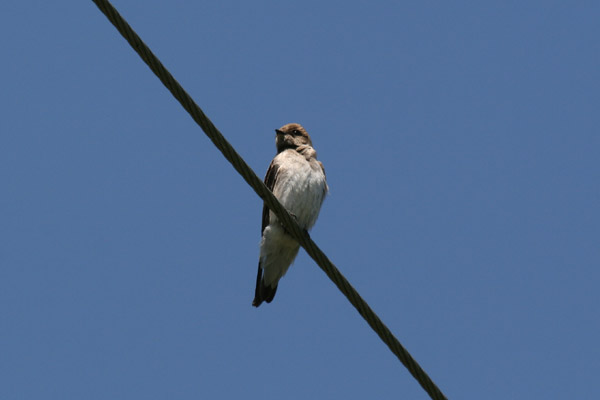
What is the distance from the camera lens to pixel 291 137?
34.3 feet

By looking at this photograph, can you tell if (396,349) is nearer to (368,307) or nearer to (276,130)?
(368,307)

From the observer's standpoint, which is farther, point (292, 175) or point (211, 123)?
point (292, 175)

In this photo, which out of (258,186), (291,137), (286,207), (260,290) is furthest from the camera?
(291,137)

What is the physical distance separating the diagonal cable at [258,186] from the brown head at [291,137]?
3783 mm

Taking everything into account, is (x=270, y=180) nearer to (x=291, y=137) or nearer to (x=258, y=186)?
(x=291, y=137)

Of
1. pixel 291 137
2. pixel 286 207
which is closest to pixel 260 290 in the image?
pixel 286 207

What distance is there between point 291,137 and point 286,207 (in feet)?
5.77

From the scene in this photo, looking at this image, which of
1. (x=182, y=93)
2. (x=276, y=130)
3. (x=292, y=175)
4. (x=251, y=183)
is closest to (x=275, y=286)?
(x=292, y=175)

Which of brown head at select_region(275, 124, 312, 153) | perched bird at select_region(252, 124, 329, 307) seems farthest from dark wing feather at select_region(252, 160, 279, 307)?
brown head at select_region(275, 124, 312, 153)

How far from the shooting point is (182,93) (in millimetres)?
5512

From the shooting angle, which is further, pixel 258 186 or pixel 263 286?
pixel 263 286

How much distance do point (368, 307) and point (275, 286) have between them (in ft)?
11.6

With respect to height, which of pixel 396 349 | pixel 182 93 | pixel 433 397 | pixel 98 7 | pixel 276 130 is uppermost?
pixel 276 130

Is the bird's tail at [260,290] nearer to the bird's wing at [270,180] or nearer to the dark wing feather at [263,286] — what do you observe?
the dark wing feather at [263,286]
